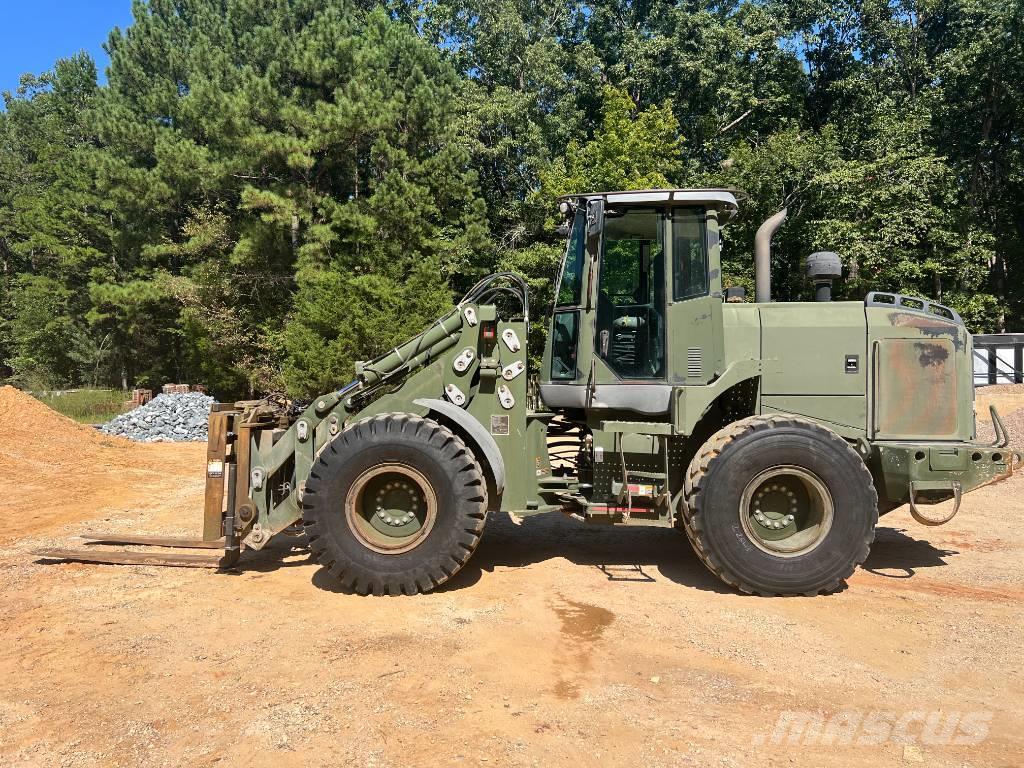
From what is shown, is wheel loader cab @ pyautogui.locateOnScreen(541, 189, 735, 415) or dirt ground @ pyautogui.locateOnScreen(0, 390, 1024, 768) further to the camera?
wheel loader cab @ pyautogui.locateOnScreen(541, 189, 735, 415)

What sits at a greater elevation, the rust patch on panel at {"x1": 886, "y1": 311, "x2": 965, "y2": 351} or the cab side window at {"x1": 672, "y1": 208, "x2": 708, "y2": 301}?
the cab side window at {"x1": 672, "y1": 208, "x2": 708, "y2": 301}

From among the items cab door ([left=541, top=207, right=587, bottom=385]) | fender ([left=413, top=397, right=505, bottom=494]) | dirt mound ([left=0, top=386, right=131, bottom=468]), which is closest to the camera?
fender ([left=413, top=397, right=505, bottom=494])

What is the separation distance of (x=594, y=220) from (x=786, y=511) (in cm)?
271

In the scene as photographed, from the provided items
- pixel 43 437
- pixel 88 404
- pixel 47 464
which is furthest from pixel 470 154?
pixel 47 464

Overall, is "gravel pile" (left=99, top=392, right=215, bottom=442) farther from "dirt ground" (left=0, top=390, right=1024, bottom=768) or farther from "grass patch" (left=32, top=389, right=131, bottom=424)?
"dirt ground" (left=0, top=390, right=1024, bottom=768)

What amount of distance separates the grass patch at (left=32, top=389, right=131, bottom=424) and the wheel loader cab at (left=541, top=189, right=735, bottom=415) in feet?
68.7

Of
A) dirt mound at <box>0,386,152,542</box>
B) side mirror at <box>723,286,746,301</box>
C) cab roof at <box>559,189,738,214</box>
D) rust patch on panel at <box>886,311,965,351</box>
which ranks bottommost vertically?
dirt mound at <box>0,386,152,542</box>

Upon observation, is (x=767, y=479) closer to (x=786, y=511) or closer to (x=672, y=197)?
(x=786, y=511)

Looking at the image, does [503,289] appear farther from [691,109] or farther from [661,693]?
[691,109]

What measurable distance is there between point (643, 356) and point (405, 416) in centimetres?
198

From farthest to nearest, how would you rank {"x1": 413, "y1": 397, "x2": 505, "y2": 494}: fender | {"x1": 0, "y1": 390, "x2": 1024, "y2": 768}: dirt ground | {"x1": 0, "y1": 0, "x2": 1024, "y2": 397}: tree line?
{"x1": 0, "y1": 0, "x2": 1024, "y2": 397}: tree line, {"x1": 413, "y1": 397, "x2": 505, "y2": 494}: fender, {"x1": 0, "y1": 390, "x2": 1024, "y2": 768}: dirt ground

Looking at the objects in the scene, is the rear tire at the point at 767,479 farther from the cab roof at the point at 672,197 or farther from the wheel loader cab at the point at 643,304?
the cab roof at the point at 672,197

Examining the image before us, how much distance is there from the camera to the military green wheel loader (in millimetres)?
5203

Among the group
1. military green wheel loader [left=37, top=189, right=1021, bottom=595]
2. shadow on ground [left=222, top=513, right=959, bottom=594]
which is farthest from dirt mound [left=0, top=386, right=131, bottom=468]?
shadow on ground [left=222, top=513, right=959, bottom=594]
